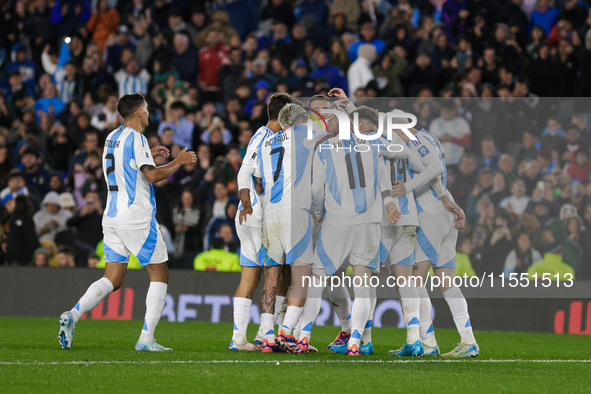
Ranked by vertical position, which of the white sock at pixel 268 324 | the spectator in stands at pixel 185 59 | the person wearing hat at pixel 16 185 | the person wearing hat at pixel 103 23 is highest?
the person wearing hat at pixel 103 23

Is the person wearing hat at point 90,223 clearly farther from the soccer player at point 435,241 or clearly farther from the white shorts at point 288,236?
the soccer player at point 435,241

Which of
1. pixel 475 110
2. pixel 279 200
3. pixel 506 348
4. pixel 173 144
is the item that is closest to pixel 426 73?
pixel 475 110

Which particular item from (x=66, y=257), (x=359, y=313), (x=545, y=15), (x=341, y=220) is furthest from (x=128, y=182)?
(x=545, y=15)

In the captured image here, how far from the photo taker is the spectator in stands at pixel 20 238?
1502 centimetres

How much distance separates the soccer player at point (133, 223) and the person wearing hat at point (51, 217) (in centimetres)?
715

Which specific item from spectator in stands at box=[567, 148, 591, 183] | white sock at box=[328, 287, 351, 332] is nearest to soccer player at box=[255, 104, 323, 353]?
white sock at box=[328, 287, 351, 332]

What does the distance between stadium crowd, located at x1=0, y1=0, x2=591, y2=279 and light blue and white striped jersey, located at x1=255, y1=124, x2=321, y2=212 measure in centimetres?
532

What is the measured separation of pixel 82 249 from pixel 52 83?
488 centimetres

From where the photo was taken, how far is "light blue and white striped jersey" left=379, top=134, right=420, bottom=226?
9093mm

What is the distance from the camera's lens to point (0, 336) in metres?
10.3

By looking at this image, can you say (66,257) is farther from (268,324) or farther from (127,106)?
(268,324)

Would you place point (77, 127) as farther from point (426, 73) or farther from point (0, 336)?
point (0, 336)

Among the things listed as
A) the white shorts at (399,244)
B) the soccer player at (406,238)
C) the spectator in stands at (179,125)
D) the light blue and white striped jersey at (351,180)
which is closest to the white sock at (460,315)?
the soccer player at (406,238)

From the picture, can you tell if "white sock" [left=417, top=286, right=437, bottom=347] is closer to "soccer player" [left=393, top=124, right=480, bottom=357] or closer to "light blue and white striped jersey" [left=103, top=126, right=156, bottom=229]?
"soccer player" [left=393, top=124, right=480, bottom=357]
